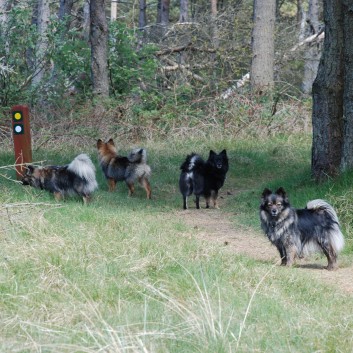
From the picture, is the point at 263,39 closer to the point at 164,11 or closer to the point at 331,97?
the point at 331,97

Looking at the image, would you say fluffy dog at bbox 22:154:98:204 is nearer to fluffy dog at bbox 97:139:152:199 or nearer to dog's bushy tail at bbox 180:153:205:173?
fluffy dog at bbox 97:139:152:199

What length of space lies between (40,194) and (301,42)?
16136 millimetres

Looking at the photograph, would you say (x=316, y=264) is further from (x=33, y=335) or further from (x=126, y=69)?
(x=126, y=69)

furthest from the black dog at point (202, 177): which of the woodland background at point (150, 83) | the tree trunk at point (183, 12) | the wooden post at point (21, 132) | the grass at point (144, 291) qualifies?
the tree trunk at point (183, 12)

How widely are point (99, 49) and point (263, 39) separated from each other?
181 inches

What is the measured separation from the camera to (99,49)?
23406 mm

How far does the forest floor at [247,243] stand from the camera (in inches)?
404

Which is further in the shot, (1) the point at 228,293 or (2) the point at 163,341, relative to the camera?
(1) the point at 228,293

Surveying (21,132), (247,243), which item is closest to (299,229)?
(247,243)

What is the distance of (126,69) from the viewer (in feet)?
79.6

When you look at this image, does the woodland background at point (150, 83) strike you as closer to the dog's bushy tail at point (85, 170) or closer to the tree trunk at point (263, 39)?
the tree trunk at point (263, 39)

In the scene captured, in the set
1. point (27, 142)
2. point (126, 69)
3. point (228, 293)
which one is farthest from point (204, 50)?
point (228, 293)

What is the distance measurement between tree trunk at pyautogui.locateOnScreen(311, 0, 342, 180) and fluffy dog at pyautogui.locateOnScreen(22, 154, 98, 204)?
3.91 m

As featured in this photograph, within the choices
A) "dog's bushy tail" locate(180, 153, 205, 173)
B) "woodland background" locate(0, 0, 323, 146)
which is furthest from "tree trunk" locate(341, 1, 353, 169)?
"woodland background" locate(0, 0, 323, 146)
